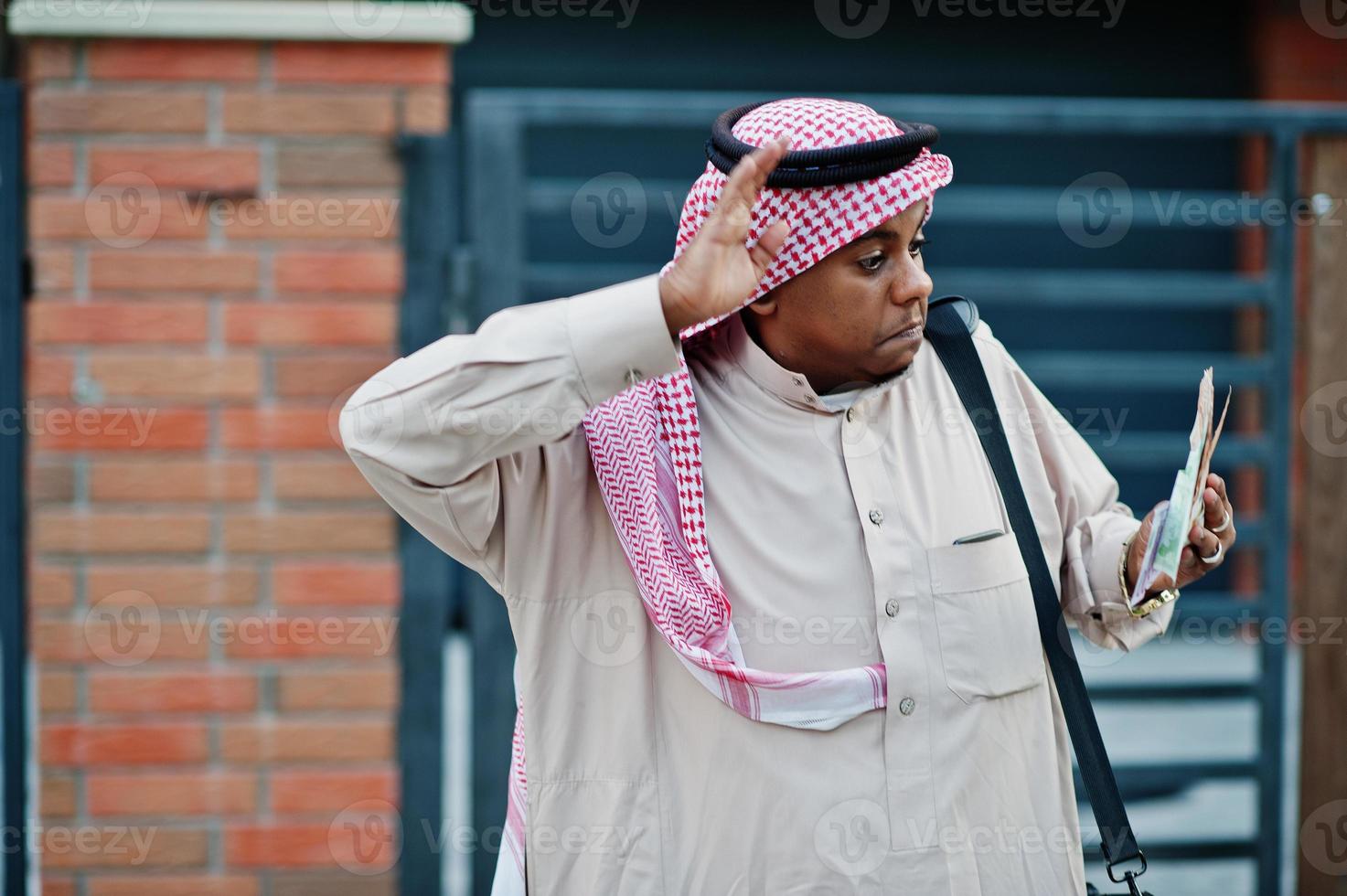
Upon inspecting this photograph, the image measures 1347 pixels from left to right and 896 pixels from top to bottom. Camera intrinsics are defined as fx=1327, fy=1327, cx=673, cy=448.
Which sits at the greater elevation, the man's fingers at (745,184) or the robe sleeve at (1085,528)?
the man's fingers at (745,184)

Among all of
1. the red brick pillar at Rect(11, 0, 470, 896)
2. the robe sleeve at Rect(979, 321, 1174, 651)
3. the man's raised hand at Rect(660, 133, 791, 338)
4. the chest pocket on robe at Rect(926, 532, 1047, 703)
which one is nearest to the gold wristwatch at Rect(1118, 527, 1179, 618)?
the robe sleeve at Rect(979, 321, 1174, 651)

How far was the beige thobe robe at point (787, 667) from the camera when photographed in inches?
74.0

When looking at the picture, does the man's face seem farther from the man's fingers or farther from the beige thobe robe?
the man's fingers

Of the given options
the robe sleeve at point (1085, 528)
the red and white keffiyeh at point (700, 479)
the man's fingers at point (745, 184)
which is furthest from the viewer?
the robe sleeve at point (1085, 528)

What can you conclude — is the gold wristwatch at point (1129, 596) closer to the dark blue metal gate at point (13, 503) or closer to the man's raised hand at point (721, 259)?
the man's raised hand at point (721, 259)

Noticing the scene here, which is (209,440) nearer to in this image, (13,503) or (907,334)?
(13,503)

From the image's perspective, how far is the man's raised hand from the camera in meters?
1.66

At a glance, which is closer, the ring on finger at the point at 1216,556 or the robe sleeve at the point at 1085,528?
the ring on finger at the point at 1216,556

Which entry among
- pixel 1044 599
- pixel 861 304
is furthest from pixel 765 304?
pixel 1044 599

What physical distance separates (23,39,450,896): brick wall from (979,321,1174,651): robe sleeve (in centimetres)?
183

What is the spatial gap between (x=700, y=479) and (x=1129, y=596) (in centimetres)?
71

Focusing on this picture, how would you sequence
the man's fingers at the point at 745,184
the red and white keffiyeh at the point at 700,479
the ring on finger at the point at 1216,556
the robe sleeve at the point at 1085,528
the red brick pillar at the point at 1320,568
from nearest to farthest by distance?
the man's fingers at the point at 745,184 < the red and white keffiyeh at the point at 700,479 < the ring on finger at the point at 1216,556 < the robe sleeve at the point at 1085,528 < the red brick pillar at the point at 1320,568

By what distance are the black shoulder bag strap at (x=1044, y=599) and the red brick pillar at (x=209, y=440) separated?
174 cm

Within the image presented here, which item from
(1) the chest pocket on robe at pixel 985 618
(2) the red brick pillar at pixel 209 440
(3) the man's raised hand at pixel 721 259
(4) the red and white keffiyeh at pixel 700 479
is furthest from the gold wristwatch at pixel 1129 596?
(2) the red brick pillar at pixel 209 440
